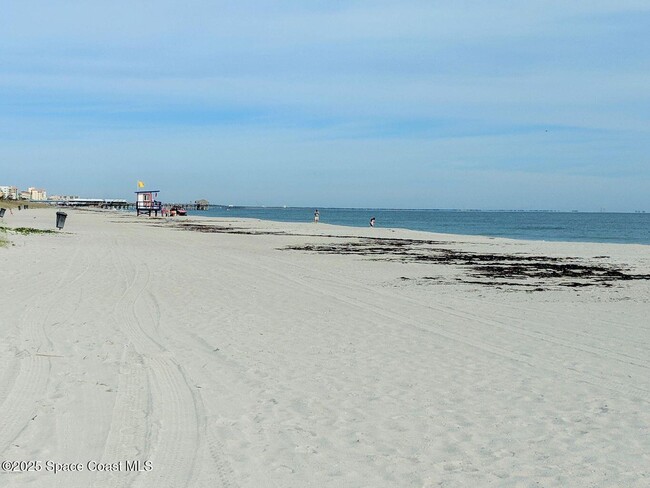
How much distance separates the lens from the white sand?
450cm

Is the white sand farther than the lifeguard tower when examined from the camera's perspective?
No

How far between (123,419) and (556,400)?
3.80 m

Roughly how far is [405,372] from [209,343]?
8.41ft

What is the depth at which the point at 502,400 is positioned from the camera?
6133mm

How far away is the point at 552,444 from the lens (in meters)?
5.00

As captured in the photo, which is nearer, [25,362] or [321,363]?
[25,362]

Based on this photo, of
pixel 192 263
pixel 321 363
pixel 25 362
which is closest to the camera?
pixel 25 362

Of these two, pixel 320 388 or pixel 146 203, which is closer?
pixel 320 388

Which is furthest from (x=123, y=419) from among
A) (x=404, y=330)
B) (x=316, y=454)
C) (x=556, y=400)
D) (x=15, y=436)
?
(x=404, y=330)

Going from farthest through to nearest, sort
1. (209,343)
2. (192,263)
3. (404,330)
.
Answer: (192,263), (404,330), (209,343)

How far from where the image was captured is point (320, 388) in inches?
252

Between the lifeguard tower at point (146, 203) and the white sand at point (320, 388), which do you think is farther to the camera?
the lifeguard tower at point (146, 203)

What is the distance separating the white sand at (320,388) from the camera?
14.8 ft

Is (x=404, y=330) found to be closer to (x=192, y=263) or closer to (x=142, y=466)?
(x=142, y=466)
